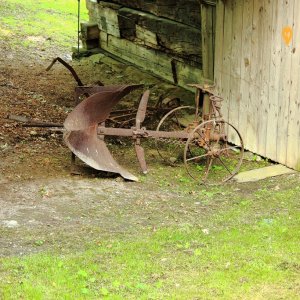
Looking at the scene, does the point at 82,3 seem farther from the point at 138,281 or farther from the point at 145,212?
the point at 138,281

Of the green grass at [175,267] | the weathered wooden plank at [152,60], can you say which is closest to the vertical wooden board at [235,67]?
the weathered wooden plank at [152,60]

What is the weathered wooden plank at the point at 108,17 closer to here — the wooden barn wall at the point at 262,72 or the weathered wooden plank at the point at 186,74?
the weathered wooden plank at the point at 186,74

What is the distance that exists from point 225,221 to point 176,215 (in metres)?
0.47

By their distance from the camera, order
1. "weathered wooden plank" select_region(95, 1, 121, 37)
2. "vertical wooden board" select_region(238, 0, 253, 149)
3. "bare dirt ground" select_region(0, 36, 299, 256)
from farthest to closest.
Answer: "weathered wooden plank" select_region(95, 1, 121, 37) → "vertical wooden board" select_region(238, 0, 253, 149) → "bare dirt ground" select_region(0, 36, 299, 256)

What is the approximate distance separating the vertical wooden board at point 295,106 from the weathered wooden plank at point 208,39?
5.31ft

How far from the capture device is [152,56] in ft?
39.1

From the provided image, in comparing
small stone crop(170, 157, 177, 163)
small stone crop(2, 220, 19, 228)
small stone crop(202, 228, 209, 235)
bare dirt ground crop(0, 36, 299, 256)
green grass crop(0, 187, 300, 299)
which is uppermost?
green grass crop(0, 187, 300, 299)

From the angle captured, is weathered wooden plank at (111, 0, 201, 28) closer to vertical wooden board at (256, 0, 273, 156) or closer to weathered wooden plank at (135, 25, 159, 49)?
weathered wooden plank at (135, 25, 159, 49)

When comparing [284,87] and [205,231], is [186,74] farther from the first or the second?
[205,231]

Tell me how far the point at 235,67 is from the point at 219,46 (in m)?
0.39

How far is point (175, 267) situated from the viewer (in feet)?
16.7

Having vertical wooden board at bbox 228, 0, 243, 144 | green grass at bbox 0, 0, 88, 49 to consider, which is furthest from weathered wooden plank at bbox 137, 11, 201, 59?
green grass at bbox 0, 0, 88, 49

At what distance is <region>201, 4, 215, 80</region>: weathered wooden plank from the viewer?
8898mm

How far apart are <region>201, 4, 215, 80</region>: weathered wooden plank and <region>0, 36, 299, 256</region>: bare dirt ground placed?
113 centimetres
